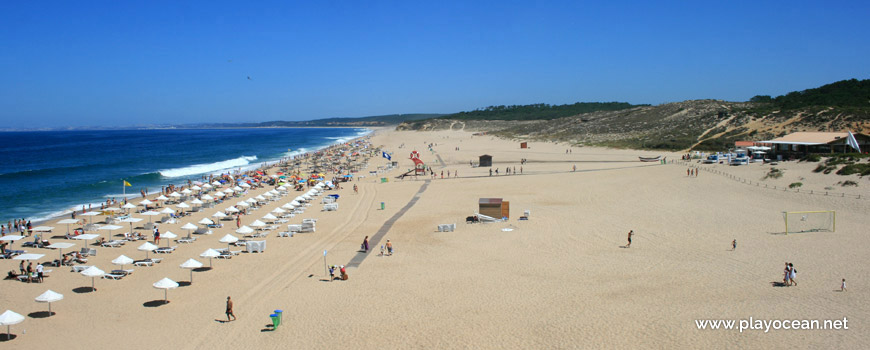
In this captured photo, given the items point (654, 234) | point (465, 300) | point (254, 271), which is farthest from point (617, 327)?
point (254, 271)

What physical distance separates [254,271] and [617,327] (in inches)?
455

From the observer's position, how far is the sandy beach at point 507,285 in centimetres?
1177

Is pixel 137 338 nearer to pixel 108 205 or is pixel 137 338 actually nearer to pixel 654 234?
pixel 654 234

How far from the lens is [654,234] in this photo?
20.7 m

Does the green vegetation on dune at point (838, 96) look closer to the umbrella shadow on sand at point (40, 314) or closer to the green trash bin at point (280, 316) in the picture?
the green trash bin at point (280, 316)

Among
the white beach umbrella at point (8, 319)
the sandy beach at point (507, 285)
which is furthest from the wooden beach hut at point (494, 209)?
the white beach umbrella at point (8, 319)

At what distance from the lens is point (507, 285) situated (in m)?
15.2

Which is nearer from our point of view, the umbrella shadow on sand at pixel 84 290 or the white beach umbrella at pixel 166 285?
the white beach umbrella at pixel 166 285

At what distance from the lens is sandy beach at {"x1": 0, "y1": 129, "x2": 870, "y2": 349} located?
11.8 m

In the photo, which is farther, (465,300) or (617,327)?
(465,300)

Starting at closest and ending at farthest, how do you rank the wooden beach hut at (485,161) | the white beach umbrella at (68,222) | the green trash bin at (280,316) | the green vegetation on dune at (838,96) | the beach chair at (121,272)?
1. the green trash bin at (280,316)
2. the beach chair at (121,272)
3. the white beach umbrella at (68,222)
4. the wooden beach hut at (485,161)
5. the green vegetation on dune at (838,96)

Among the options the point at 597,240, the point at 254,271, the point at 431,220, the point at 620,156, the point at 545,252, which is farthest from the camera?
the point at 620,156

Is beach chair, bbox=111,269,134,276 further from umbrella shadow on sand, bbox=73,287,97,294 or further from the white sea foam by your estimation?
the white sea foam

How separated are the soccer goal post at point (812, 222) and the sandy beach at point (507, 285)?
23.1 inches
